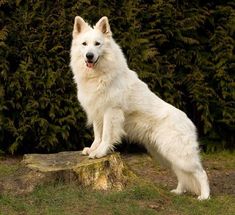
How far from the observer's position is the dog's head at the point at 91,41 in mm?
6664

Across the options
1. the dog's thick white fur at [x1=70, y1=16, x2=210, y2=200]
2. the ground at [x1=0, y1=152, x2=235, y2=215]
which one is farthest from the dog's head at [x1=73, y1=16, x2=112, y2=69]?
the ground at [x1=0, y1=152, x2=235, y2=215]

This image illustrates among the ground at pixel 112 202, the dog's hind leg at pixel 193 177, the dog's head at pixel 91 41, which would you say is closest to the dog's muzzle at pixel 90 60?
the dog's head at pixel 91 41

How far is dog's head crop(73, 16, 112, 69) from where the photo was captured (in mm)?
6664

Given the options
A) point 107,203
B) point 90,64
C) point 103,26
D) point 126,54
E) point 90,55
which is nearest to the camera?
point 107,203

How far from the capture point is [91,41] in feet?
22.1

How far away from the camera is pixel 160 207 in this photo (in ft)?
20.7

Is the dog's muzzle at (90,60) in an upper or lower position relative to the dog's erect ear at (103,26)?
lower

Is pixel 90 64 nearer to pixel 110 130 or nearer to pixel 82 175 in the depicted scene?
pixel 110 130

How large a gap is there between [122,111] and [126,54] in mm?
2839

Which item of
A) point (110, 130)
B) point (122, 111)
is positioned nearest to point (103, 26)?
point (122, 111)

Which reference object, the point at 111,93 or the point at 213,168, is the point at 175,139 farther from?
the point at 213,168

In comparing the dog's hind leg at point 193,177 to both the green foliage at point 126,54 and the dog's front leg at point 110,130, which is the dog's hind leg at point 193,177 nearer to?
the dog's front leg at point 110,130

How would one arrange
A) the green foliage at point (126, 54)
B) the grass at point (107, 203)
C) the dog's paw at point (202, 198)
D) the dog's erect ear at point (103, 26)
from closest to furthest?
the grass at point (107, 203)
the dog's paw at point (202, 198)
the dog's erect ear at point (103, 26)
the green foliage at point (126, 54)

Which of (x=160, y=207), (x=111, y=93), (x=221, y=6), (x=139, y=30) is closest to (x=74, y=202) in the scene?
(x=160, y=207)
